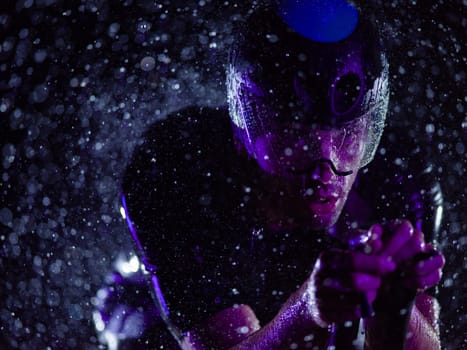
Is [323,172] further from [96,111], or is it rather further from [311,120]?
[96,111]

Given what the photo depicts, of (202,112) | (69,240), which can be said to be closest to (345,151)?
(202,112)

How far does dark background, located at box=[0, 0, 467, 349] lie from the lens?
602 mm

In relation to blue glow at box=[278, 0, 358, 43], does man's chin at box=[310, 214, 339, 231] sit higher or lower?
lower

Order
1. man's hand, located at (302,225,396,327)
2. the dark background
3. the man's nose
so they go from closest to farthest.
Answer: man's hand, located at (302,225,396,327) < the man's nose < the dark background

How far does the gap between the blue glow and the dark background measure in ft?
0.47

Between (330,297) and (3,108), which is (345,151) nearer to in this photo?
(330,297)

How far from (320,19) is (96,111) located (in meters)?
0.30

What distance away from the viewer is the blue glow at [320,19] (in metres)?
0.45

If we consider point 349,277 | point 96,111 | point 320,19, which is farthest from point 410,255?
point 96,111

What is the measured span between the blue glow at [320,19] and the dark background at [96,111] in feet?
0.47

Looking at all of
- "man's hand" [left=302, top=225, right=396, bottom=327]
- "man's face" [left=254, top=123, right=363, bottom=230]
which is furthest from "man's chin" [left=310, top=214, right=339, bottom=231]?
"man's hand" [left=302, top=225, right=396, bottom=327]

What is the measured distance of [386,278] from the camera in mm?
392

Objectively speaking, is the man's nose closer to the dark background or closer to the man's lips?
the man's lips

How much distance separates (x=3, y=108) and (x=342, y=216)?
1.32 feet
